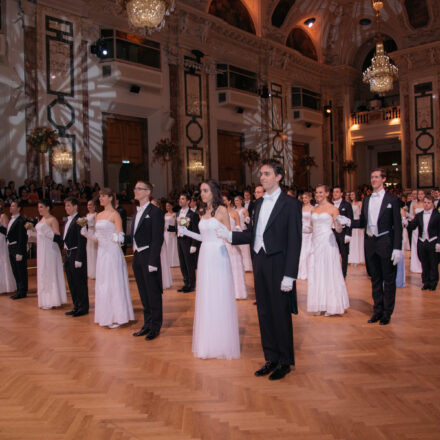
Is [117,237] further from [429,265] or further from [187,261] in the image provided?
[429,265]

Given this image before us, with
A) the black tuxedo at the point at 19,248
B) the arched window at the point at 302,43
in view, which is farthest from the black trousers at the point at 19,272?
the arched window at the point at 302,43

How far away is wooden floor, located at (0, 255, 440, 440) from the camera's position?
309cm

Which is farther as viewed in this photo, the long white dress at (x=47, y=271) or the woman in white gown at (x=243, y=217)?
the woman in white gown at (x=243, y=217)

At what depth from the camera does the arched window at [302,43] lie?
74.5 feet

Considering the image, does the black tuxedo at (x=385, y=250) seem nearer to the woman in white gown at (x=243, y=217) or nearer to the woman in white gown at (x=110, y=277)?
the woman in white gown at (x=110, y=277)

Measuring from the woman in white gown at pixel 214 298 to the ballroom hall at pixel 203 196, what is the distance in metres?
0.04

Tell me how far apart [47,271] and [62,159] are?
7.33m

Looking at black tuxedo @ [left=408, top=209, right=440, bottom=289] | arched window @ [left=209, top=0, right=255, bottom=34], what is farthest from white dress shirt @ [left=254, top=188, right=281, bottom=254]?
arched window @ [left=209, top=0, right=255, bottom=34]

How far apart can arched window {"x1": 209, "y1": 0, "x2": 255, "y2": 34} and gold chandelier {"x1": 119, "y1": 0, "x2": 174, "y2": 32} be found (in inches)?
419

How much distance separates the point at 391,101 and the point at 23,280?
76.3 feet

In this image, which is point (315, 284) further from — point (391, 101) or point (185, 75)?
point (391, 101)

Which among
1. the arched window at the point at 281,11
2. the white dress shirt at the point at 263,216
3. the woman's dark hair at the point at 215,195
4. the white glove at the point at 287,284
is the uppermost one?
the arched window at the point at 281,11

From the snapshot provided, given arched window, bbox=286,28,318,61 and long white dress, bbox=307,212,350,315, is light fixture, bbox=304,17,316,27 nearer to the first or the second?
arched window, bbox=286,28,318,61

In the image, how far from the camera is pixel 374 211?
221 inches
